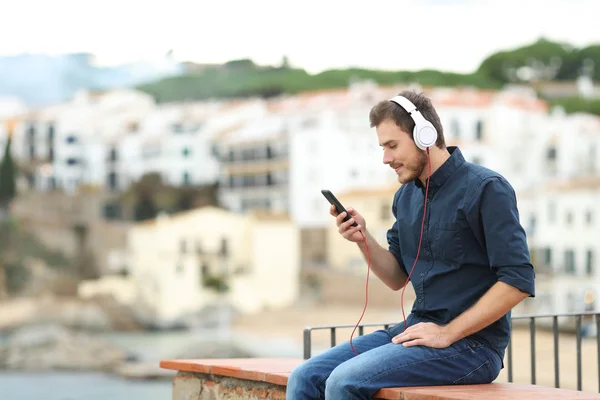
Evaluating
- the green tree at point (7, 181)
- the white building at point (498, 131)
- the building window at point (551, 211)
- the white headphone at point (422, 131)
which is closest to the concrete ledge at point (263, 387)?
the white headphone at point (422, 131)

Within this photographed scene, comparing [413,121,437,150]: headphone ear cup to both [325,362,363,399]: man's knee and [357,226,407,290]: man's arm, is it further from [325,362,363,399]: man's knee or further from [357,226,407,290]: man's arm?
[325,362,363,399]: man's knee

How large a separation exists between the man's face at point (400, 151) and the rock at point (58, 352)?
31.4 m

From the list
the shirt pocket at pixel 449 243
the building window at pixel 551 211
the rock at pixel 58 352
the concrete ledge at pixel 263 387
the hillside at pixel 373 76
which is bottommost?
the rock at pixel 58 352

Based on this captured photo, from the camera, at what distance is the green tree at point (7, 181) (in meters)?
35.6

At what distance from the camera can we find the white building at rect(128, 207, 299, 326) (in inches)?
1357

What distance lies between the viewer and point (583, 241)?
32.2m

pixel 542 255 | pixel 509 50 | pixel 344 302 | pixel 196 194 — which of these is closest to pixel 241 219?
pixel 196 194

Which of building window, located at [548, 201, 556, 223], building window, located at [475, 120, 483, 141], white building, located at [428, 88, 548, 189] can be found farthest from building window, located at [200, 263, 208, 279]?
building window, located at [548, 201, 556, 223]

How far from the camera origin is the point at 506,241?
84.6 inches

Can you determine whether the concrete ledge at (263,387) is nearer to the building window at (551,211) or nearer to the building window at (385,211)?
the building window at (385,211)

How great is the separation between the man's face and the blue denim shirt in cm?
5

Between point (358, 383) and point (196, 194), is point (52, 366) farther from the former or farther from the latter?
point (358, 383)

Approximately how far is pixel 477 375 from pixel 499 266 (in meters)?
0.26

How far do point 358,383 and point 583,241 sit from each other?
31.2 metres
